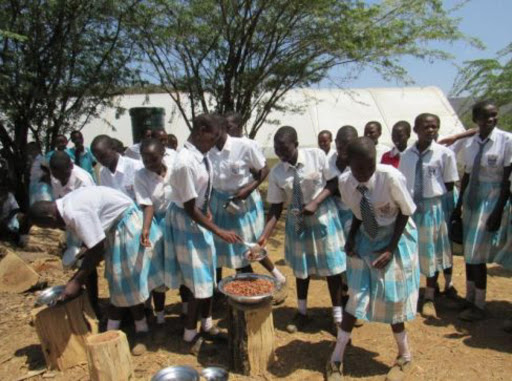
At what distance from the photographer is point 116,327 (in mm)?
4059

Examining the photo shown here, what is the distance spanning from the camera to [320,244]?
410 cm

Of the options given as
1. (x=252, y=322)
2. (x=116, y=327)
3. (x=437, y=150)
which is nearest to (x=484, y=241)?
(x=437, y=150)

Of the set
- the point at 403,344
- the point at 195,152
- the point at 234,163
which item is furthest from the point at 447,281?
the point at 195,152

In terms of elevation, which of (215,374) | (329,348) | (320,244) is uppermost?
(320,244)

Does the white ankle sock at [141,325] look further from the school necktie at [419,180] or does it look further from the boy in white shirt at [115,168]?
the school necktie at [419,180]

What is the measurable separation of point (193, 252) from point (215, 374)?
0.96 metres

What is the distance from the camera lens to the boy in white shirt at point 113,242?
10.9 ft

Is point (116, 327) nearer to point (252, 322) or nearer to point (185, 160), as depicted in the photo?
point (252, 322)

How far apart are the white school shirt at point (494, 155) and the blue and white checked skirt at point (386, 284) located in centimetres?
148

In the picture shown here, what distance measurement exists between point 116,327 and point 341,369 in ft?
6.55

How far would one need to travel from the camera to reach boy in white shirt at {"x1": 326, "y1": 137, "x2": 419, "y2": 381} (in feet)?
10.4

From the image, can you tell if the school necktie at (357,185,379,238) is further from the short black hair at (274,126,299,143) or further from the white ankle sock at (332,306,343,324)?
the white ankle sock at (332,306,343,324)

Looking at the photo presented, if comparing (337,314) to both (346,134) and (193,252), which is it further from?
(346,134)

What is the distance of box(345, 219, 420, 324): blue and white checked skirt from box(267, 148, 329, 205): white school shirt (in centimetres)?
83
